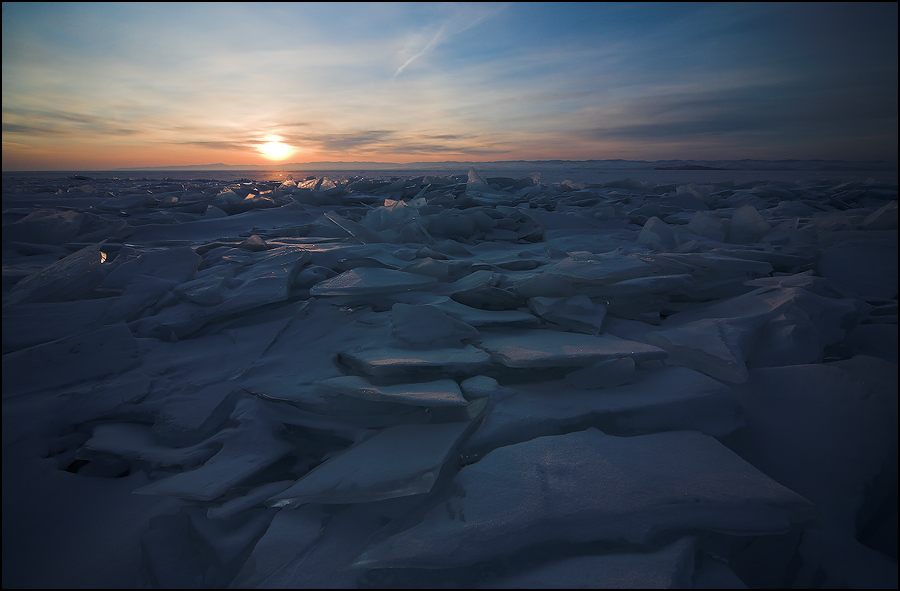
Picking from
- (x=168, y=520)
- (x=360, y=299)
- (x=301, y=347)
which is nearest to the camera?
(x=168, y=520)

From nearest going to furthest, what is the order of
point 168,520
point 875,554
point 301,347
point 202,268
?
point 875,554
point 168,520
point 301,347
point 202,268

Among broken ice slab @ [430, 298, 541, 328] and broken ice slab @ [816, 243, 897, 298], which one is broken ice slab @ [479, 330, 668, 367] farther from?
broken ice slab @ [816, 243, 897, 298]

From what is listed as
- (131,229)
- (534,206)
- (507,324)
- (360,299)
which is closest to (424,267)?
(360,299)

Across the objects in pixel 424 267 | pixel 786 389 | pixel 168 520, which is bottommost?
pixel 168 520

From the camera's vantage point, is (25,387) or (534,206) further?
(534,206)

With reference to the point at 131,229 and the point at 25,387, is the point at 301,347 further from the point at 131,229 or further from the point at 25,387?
the point at 131,229

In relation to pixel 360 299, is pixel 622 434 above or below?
below
